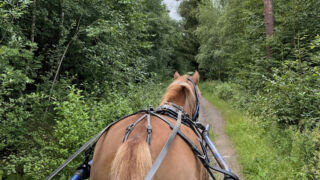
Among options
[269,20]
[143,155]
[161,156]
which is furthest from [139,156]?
[269,20]

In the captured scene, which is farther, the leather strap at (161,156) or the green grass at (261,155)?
the green grass at (261,155)

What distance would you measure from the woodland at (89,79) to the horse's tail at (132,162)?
2.13 meters

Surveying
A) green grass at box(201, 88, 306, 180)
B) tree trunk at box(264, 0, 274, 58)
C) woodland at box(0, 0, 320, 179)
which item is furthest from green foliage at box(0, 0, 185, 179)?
tree trunk at box(264, 0, 274, 58)

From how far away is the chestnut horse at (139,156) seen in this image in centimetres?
137

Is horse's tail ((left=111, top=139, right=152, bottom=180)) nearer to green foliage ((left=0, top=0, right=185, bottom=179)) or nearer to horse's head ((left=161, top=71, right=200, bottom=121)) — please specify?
horse's head ((left=161, top=71, right=200, bottom=121))

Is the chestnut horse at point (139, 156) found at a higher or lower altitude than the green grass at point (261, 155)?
higher

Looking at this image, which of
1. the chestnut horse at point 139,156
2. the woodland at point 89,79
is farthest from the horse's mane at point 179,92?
the woodland at point 89,79

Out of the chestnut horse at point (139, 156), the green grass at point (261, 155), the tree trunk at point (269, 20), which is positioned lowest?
the green grass at point (261, 155)

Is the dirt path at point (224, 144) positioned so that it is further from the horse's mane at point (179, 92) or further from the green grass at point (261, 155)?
the horse's mane at point (179, 92)

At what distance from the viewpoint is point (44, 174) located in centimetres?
316

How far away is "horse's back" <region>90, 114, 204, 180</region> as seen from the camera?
1385 millimetres

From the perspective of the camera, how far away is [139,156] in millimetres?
1392

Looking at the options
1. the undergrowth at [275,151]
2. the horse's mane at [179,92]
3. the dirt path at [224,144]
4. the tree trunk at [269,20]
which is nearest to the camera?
the horse's mane at [179,92]

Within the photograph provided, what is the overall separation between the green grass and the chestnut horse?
2973 millimetres
